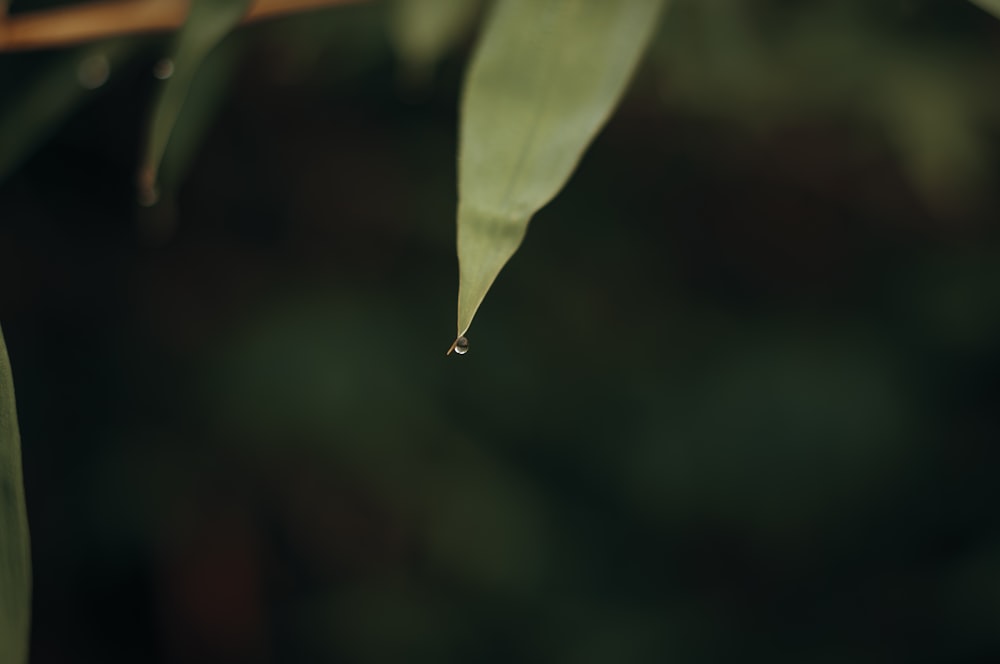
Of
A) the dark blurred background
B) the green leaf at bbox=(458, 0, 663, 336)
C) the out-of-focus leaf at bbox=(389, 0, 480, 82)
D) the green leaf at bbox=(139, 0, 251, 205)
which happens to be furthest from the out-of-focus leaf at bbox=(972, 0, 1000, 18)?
the dark blurred background

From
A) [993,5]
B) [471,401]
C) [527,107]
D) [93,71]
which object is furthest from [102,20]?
[471,401]

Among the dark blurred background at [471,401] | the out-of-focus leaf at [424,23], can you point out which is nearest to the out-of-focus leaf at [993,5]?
the out-of-focus leaf at [424,23]

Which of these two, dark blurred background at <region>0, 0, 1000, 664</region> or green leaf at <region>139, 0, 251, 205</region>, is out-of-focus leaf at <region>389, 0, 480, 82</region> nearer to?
green leaf at <region>139, 0, 251, 205</region>

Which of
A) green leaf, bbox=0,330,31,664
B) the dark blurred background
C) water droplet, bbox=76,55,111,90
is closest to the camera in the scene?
green leaf, bbox=0,330,31,664

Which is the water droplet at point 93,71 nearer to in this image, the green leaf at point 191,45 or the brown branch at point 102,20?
the brown branch at point 102,20

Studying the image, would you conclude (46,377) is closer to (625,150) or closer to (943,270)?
(625,150)
